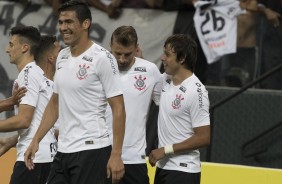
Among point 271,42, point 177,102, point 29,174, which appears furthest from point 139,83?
point 271,42

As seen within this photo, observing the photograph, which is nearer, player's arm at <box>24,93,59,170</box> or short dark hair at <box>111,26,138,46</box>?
player's arm at <box>24,93,59,170</box>

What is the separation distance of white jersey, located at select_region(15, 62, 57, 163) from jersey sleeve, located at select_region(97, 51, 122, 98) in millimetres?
1039

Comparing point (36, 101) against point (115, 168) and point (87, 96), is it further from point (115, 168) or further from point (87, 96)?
point (115, 168)

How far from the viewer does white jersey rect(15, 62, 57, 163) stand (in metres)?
8.04

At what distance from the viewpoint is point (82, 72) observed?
23.5ft

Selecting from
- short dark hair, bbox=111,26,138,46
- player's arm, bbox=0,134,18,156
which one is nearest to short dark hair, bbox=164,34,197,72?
short dark hair, bbox=111,26,138,46

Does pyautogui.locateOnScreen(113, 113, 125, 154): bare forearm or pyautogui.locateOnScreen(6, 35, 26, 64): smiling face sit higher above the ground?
pyautogui.locateOnScreen(6, 35, 26, 64): smiling face

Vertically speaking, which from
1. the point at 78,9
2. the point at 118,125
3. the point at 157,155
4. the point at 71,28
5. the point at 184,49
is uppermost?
the point at 78,9

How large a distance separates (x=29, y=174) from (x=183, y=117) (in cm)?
147

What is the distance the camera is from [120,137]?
23.0 feet

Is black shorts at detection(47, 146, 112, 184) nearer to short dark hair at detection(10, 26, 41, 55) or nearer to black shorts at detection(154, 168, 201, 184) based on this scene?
black shorts at detection(154, 168, 201, 184)

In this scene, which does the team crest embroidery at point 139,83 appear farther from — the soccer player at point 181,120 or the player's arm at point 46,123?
the player's arm at point 46,123

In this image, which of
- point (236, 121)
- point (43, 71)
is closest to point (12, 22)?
point (236, 121)

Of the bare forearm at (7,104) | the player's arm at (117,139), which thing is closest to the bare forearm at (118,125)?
the player's arm at (117,139)
